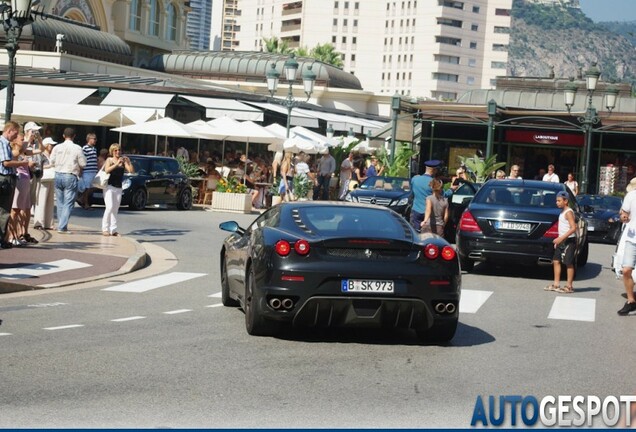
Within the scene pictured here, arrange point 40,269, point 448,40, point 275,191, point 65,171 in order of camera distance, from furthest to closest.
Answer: point 448,40 → point 275,191 → point 65,171 → point 40,269

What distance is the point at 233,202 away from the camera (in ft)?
118

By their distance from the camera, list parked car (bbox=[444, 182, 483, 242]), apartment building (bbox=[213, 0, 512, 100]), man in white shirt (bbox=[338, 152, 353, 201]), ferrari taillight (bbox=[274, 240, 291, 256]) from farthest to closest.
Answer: apartment building (bbox=[213, 0, 512, 100])
man in white shirt (bbox=[338, 152, 353, 201])
parked car (bbox=[444, 182, 483, 242])
ferrari taillight (bbox=[274, 240, 291, 256])

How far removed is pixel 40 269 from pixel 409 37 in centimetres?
16555

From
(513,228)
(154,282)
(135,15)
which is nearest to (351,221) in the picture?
(154,282)

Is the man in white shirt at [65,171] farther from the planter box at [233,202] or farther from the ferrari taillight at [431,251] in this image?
the planter box at [233,202]

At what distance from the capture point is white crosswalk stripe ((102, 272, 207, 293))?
15.6 m

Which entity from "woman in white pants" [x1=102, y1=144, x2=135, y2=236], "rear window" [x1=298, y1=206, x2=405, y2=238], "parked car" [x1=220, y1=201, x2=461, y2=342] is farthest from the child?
"woman in white pants" [x1=102, y1=144, x2=135, y2=236]

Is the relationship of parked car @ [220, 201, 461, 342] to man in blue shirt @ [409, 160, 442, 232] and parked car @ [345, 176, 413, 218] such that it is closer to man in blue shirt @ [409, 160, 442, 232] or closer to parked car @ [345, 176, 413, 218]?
man in blue shirt @ [409, 160, 442, 232]

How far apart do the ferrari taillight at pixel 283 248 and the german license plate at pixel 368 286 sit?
0.58 m

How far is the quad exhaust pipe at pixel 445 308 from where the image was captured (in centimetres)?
1122

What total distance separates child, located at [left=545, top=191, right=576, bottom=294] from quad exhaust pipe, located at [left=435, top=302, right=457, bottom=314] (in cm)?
673

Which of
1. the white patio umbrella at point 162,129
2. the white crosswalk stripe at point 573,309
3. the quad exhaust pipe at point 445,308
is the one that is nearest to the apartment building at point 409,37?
the white patio umbrella at point 162,129

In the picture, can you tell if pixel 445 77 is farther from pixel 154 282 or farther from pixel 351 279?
pixel 351 279

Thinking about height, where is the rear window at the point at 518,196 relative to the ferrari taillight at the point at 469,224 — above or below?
above
